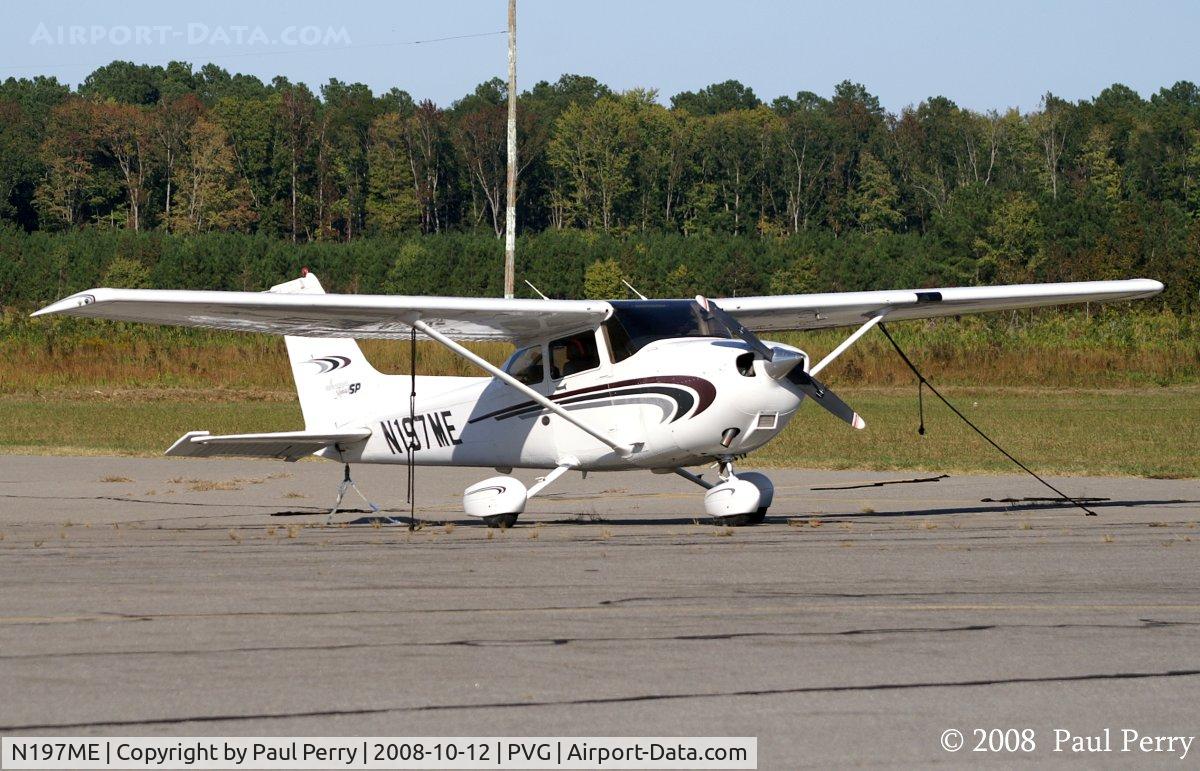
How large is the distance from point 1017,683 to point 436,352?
30507 millimetres

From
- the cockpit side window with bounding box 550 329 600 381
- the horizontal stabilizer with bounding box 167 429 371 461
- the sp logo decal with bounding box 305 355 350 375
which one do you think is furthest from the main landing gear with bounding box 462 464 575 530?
the sp logo decal with bounding box 305 355 350 375

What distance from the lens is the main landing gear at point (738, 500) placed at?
486 inches

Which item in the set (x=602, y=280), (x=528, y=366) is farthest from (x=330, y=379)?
(x=602, y=280)

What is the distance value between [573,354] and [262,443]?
3039 millimetres

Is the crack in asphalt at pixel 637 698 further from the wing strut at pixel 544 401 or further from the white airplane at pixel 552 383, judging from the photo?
the wing strut at pixel 544 401

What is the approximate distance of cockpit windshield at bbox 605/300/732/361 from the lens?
1277 cm

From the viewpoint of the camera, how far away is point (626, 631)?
6.93 meters

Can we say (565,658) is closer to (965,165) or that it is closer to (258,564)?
(258,564)

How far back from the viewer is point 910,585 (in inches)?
335

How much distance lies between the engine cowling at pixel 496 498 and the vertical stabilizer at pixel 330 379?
7.89 feet

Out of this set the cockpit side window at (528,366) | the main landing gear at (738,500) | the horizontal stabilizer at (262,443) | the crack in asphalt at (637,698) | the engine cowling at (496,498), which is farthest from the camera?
the cockpit side window at (528,366)

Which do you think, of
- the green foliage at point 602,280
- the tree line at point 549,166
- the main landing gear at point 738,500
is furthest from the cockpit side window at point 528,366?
the tree line at point 549,166

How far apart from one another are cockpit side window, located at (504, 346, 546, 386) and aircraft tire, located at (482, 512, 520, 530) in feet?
4.69
